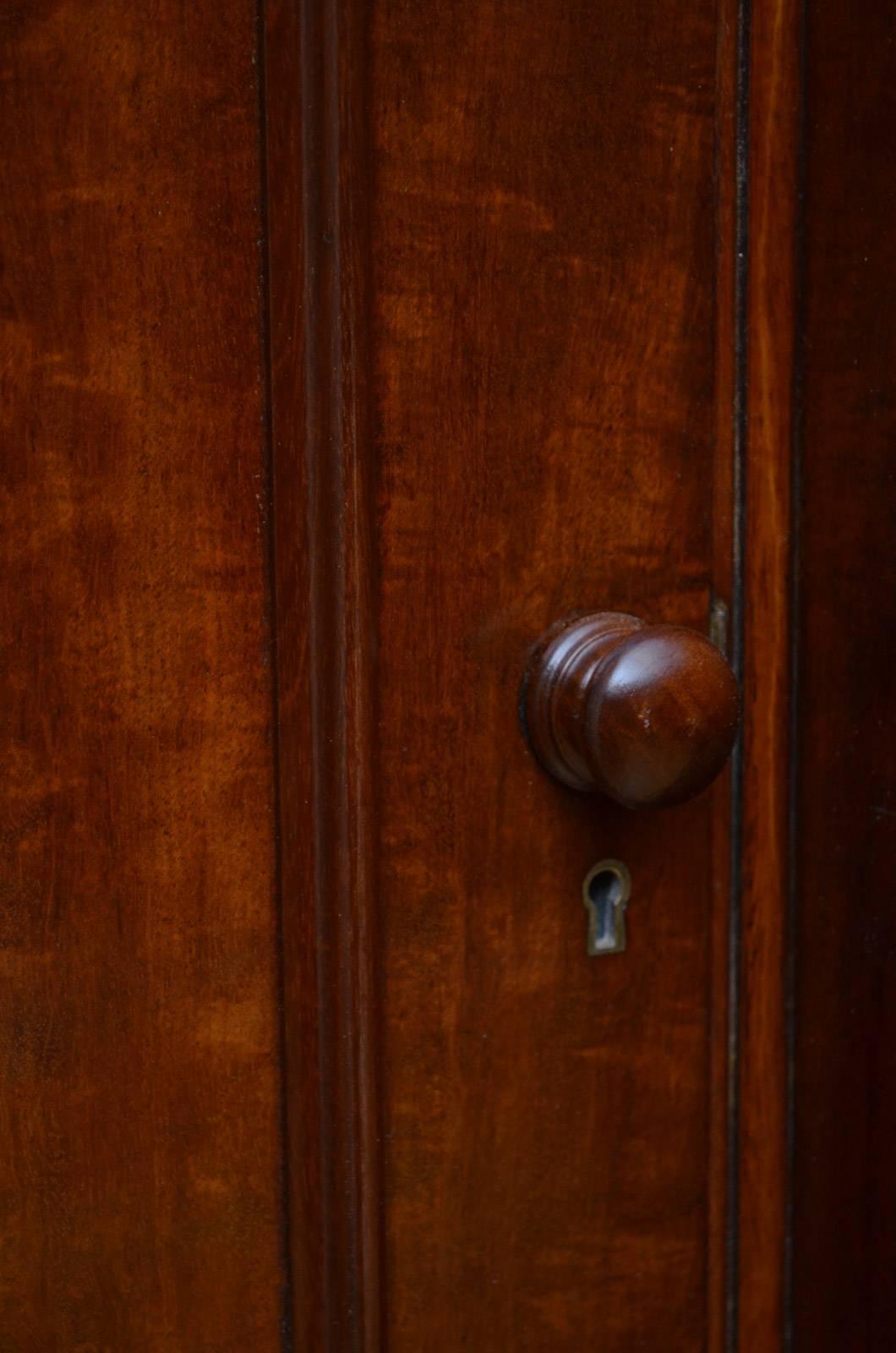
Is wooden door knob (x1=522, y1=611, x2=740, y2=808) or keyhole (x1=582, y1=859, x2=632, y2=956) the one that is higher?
wooden door knob (x1=522, y1=611, x2=740, y2=808)

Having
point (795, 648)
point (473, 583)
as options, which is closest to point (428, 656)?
point (473, 583)

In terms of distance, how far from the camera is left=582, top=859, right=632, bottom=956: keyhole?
42 cm

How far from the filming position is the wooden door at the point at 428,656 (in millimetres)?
361

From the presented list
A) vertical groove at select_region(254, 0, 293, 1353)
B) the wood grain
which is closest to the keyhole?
the wood grain

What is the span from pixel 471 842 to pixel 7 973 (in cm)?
15

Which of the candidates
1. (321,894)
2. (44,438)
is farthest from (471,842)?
(44,438)

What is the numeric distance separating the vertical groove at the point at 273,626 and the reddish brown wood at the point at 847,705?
19cm

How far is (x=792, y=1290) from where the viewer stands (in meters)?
0.46

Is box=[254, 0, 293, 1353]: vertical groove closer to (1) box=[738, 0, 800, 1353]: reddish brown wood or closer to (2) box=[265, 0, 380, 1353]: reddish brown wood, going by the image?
(2) box=[265, 0, 380, 1353]: reddish brown wood

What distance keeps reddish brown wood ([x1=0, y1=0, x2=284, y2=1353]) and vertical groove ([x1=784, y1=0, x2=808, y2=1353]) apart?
187 millimetres

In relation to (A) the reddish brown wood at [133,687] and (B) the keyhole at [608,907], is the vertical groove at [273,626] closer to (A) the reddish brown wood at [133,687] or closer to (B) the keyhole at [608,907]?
(A) the reddish brown wood at [133,687]

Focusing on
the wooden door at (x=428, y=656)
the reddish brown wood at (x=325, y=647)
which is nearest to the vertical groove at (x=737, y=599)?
the wooden door at (x=428, y=656)

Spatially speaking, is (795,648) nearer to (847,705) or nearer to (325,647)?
(847,705)

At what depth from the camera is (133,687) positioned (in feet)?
1.21
